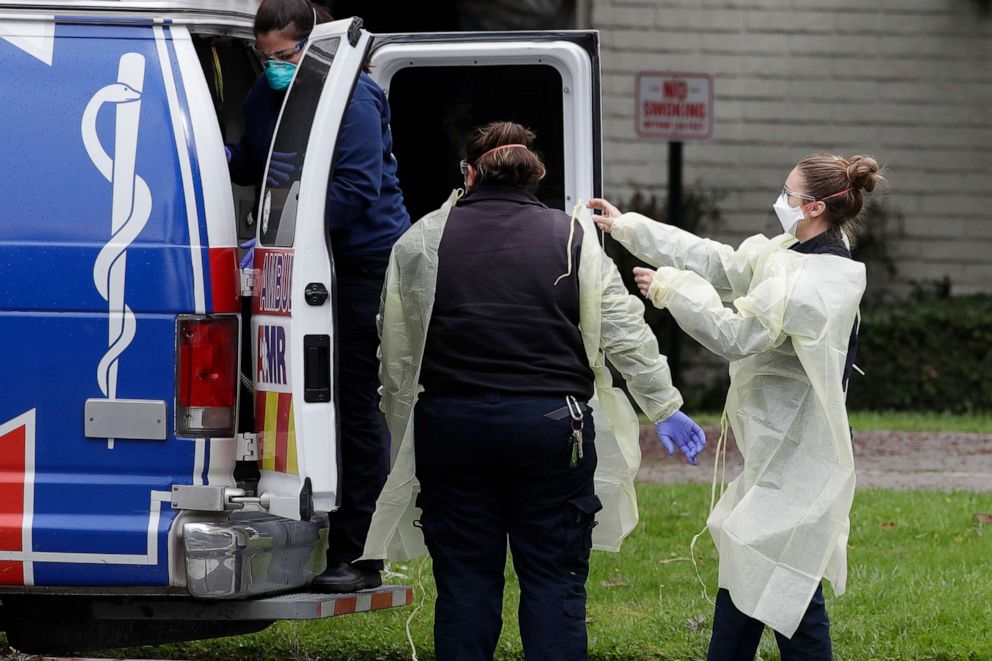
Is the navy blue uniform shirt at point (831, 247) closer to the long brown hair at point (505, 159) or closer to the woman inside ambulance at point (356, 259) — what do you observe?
the long brown hair at point (505, 159)

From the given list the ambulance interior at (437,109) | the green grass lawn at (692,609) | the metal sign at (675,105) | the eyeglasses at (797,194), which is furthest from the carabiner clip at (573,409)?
the metal sign at (675,105)

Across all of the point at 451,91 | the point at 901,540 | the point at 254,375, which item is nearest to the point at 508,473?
the point at 254,375

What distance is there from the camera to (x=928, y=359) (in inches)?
436

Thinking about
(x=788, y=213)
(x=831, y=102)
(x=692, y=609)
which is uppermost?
(x=831, y=102)

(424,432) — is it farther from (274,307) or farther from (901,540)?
(901,540)

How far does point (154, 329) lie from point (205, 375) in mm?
199

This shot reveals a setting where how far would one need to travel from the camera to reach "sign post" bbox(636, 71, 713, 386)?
10969 millimetres

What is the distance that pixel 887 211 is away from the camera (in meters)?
12.1

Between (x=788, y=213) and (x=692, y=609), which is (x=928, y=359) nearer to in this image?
(x=692, y=609)

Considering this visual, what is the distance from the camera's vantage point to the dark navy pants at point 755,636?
443 centimetres

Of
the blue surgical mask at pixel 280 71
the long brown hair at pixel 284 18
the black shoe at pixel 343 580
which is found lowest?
the black shoe at pixel 343 580

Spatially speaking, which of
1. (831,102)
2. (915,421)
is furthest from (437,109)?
(831,102)

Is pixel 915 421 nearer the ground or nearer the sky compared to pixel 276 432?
nearer the ground

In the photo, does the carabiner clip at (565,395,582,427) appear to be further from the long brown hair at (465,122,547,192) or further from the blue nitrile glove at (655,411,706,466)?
the long brown hair at (465,122,547,192)
